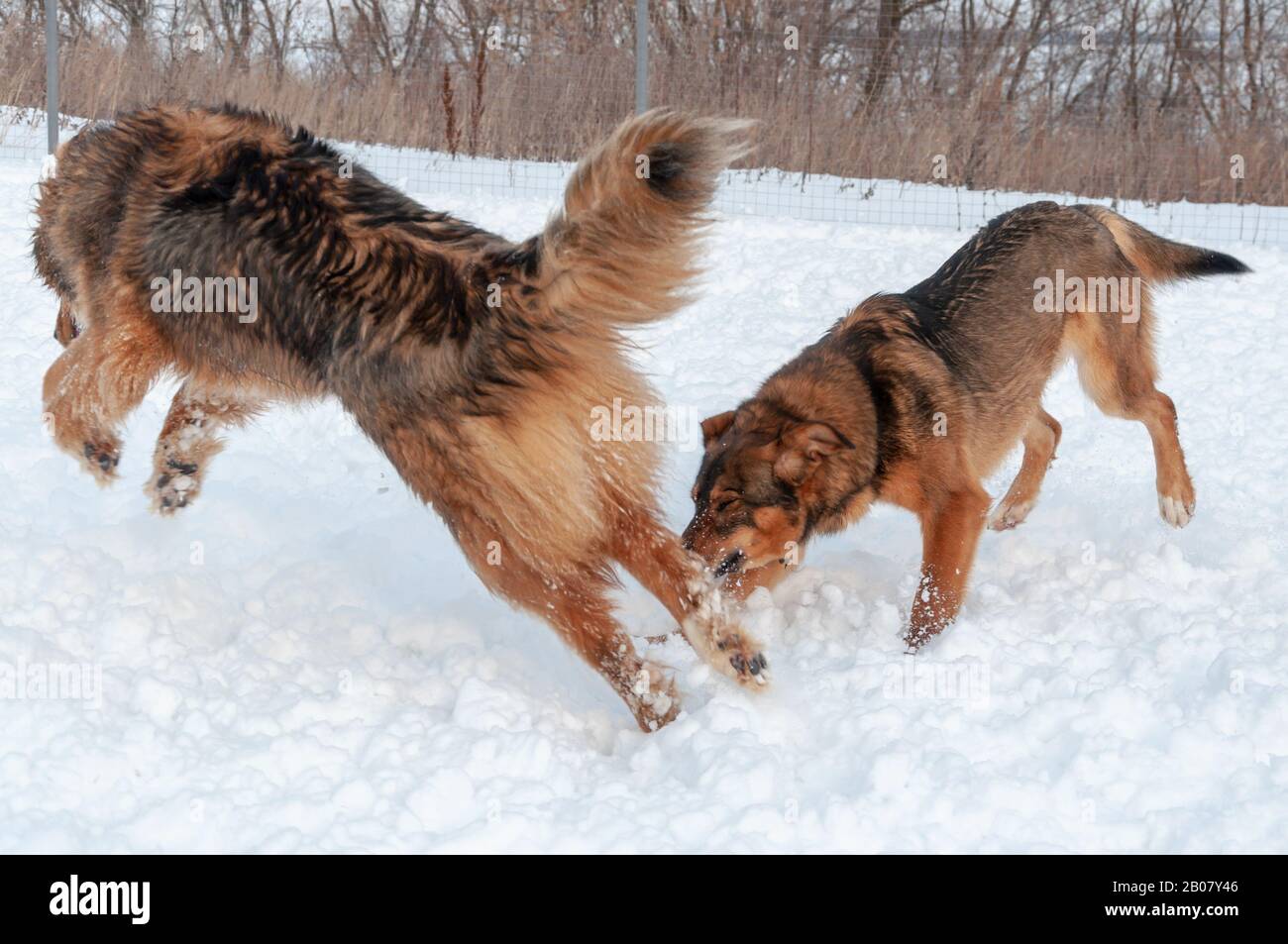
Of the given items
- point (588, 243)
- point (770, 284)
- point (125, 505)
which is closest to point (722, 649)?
point (588, 243)

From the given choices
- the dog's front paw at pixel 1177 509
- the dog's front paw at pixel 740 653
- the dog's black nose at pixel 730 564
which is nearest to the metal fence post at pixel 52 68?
the dog's black nose at pixel 730 564

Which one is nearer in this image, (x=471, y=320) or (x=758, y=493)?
(x=471, y=320)

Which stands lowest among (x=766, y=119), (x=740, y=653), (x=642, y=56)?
(x=740, y=653)

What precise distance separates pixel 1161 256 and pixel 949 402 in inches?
78.6

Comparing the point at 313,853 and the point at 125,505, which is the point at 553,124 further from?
the point at 313,853

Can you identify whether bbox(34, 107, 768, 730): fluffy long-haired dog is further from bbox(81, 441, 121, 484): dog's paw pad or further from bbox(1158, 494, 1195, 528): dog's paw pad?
bbox(1158, 494, 1195, 528): dog's paw pad

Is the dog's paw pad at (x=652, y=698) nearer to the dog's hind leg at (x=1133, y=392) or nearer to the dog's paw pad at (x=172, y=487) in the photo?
the dog's paw pad at (x=172, y=487)

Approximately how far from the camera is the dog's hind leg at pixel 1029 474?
5945mm

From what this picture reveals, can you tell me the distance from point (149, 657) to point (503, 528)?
146 cm

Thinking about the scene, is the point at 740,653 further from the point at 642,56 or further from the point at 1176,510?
the point at 642,56

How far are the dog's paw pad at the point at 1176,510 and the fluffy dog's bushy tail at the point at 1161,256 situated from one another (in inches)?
47.7

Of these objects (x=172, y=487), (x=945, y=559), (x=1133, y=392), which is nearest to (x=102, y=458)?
(x=172, y=487)

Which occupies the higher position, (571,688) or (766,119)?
(766,119)

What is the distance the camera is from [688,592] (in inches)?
151
